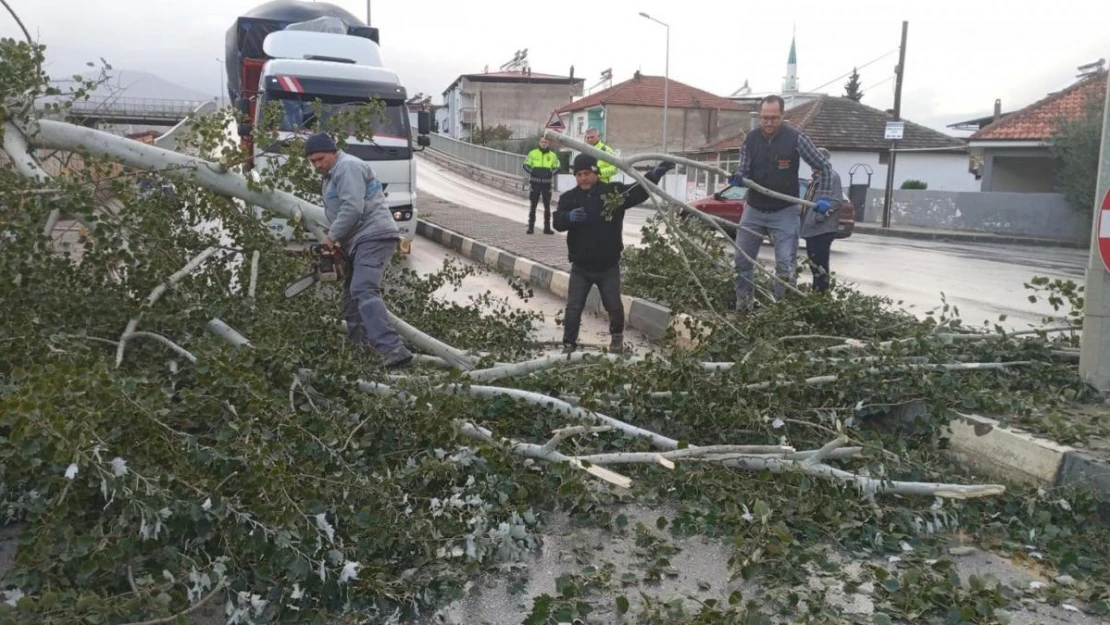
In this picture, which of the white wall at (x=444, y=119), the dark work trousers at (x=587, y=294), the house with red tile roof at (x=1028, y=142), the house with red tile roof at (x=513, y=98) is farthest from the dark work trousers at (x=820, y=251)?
the white wall at (x=444, y=119)

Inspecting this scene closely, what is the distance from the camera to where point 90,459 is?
3031 millimetres

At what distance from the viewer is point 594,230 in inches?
257

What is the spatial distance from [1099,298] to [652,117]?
50190mm

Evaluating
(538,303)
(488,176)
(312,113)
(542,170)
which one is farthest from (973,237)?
(312,113)

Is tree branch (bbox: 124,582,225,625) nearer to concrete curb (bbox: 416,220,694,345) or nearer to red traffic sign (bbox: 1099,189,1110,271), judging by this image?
concrete curb (bbox: 416,220,694,345)

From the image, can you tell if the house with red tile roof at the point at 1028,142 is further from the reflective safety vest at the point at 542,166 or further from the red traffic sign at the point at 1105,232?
the red traffic sign at the point at 1105,232

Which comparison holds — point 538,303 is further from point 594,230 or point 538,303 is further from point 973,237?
point 973,237

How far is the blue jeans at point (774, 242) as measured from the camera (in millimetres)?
6938

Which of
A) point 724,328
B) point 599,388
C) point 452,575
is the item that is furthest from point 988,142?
point 452,575

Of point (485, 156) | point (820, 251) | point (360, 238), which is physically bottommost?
point (820, 251)

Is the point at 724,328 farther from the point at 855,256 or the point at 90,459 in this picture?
the point at 855,256

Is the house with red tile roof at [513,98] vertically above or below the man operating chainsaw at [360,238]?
above

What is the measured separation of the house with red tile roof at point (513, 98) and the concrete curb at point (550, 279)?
188 feet

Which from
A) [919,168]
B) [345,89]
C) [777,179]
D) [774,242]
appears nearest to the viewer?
[777,179]
